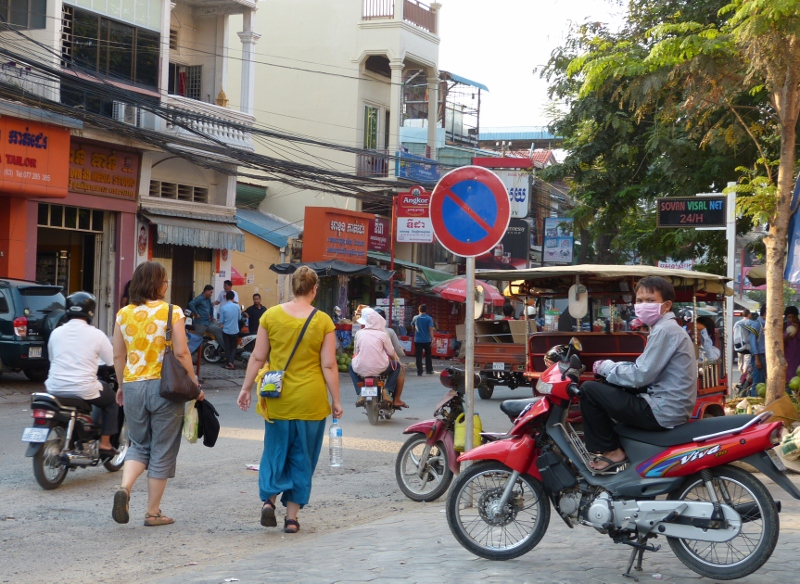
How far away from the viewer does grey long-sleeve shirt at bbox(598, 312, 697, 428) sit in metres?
5.53

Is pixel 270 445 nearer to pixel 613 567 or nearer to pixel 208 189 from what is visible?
pixel 613 567

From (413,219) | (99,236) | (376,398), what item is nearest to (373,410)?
(376,398)

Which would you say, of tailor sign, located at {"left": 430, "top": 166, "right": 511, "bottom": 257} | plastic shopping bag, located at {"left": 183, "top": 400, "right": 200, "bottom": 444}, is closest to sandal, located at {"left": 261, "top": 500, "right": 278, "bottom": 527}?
plastic shopping bag, located at {"left": 183, "top": 400, "right": 200, "bottom": 444}

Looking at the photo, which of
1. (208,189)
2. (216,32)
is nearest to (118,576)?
(208,189)

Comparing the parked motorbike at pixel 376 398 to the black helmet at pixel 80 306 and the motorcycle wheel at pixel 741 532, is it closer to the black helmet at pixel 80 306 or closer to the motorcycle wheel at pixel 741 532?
the black helmet at pixel 80 306

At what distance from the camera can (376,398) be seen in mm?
13844

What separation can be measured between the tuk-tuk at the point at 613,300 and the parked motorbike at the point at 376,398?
6.68 ft

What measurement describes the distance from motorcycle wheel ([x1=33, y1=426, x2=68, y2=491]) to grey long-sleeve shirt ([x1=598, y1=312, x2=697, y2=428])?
486 centimetres

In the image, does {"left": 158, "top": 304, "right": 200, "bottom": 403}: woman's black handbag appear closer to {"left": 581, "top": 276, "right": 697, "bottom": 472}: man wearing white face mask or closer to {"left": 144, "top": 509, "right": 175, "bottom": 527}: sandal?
{"left": 144, "top": 509, "right": 175, "bottom": 527}: sandal

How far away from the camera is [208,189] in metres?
26.3

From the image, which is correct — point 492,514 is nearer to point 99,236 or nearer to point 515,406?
point 515,406

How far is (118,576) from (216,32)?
2316 cm

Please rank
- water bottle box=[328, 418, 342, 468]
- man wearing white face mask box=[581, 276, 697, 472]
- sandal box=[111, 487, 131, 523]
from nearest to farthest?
man wearing white face mask box=[581, 276, 697, 472] < sandal box=[111, 487, 131, 523] < water bottle box=[328, 418, 342, 468]

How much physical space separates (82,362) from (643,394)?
496 centimetres
